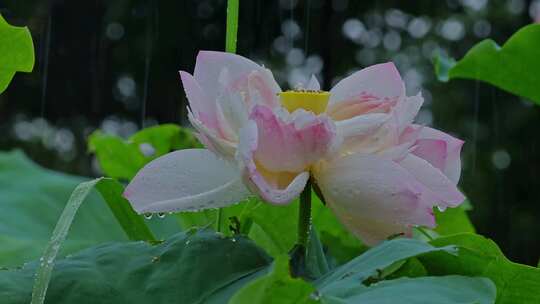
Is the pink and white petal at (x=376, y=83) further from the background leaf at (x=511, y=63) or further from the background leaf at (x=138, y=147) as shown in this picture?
the background leaf at (x=138, y=147)

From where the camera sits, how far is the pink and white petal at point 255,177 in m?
0.45

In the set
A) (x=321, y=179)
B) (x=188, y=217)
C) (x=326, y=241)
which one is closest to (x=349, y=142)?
(x=321, y=179)

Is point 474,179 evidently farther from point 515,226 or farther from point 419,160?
point 419,160

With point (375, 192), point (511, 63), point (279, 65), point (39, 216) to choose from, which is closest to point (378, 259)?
point (375, 192)

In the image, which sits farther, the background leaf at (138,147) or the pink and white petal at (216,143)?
the background leaf at (138,147)

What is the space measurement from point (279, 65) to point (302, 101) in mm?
7236

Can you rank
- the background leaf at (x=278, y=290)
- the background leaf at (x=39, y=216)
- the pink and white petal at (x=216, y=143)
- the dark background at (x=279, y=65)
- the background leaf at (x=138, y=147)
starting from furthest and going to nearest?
the dark background at (x=279, y=65) < the background leaf at (x=138, y=147) < the background leaf at (x=39, y=216) < the pink and white petal at (x=216, y=143) < the background leaf at (x=278, y=290)

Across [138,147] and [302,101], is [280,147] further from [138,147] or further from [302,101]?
[138,147]

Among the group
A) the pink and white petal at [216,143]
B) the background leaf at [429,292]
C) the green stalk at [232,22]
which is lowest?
the background leaf at [429,292]

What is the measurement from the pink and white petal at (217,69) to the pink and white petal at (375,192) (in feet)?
0.20

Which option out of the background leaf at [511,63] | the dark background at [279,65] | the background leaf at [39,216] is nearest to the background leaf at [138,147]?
the background leaf at [39,216]

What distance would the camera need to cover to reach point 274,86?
495 millimetres

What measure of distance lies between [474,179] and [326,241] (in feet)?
20.5

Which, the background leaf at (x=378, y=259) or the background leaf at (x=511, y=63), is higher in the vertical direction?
the background leaf at (x=511, y=63)
